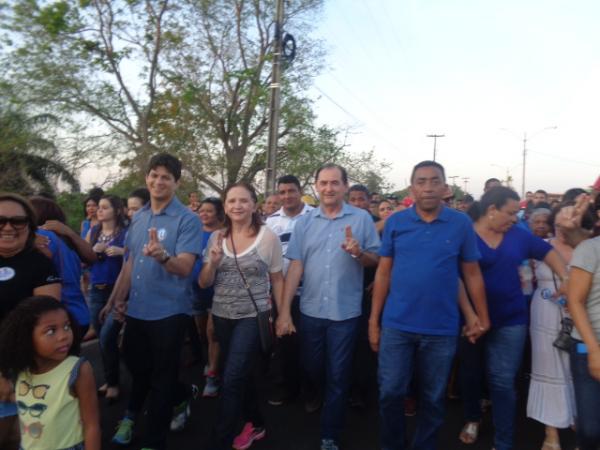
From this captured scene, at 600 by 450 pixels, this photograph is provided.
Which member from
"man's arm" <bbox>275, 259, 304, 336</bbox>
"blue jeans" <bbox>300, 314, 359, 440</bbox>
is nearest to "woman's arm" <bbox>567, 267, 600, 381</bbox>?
"blue jeans" <bbox>300, 314, 359, 440</bbox>

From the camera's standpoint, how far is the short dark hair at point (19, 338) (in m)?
2.35

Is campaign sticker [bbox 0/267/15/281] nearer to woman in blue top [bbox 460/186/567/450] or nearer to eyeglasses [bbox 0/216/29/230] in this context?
eyeglasses [bbox 0/216/29/230]

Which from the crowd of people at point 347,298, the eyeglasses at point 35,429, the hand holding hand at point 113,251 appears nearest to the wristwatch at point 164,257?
the crowd of people at point 347,298

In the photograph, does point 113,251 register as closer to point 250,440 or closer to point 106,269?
point 106,269

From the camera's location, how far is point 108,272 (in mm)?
4723

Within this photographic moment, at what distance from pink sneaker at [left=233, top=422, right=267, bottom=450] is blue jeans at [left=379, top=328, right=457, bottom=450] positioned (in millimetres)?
1047

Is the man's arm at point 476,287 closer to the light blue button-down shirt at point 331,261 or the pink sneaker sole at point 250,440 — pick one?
the light blue button-down shirt at point 331,261

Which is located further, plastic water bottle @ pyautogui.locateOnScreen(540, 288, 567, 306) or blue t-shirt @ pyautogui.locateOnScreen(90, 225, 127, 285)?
blue t-shirt @ pyautogui.locateOnScreen(90, 225, 127, 285)

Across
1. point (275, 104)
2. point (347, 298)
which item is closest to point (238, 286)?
point (347, 298)

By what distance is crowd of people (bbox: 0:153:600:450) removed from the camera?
2.74 metres

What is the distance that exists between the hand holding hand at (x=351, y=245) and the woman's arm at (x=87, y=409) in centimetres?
176

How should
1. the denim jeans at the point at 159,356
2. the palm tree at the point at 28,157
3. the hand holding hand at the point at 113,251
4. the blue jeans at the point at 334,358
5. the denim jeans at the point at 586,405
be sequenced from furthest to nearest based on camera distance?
1. the palm tree at the point at 28,157
2. the hand holding hand at the point at 113,251
3. the blue jeans at the point at 334,358
4. the denim jeans at the point at 159,356
5. the denim jeans at the point at 586,405

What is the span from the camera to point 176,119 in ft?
62.8

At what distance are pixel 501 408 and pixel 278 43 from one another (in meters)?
10.7
